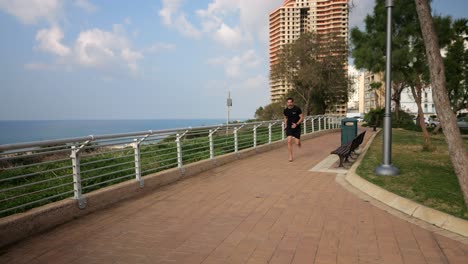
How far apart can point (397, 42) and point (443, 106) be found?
6672 mm

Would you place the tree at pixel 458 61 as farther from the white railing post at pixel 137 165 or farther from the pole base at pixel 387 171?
the white railing post at pixel 137 165

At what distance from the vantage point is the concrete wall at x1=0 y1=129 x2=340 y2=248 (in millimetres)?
4379

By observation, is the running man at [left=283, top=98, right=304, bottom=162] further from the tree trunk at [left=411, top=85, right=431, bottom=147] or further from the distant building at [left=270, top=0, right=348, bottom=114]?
the distant building at [left=270, top=0, right=348, bottom=114]

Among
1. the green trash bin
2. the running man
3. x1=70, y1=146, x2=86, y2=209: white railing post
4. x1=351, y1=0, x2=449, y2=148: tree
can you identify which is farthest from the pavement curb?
the green trash bin

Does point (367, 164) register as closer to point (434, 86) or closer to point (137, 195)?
point (434, 86)

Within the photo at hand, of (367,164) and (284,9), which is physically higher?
(284,9)

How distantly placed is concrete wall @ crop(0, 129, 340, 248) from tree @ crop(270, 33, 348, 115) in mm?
25816

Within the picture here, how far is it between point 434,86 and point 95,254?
17.4 ft

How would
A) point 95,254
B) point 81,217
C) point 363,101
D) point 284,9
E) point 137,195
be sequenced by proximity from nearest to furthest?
point 95,254 < point 81,217 < point 137,195 < point 284,9 < point 363,101

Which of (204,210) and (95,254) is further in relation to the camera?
(204,210)

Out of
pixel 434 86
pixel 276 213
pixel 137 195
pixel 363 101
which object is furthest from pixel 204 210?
pixel 363 101

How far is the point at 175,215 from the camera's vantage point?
5.43m

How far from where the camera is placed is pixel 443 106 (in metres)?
5.46

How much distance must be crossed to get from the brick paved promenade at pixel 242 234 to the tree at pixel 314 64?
27.3 metres
